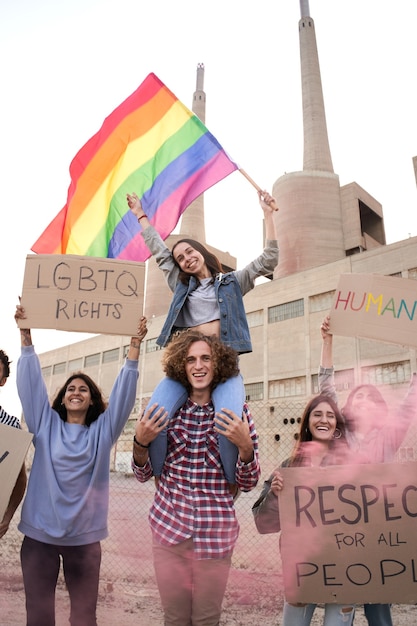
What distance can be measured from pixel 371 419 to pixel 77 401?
2.05 meters

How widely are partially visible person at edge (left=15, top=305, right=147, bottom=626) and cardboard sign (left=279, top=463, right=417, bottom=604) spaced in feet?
3.56

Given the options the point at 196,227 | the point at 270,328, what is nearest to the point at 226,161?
the point at 270,328

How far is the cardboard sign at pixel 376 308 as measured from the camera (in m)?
3.40

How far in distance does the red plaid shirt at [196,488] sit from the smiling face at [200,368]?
0.32ft

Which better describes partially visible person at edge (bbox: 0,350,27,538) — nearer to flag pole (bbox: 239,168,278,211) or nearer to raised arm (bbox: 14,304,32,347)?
raised arm (bbox: 14,304,32,347)

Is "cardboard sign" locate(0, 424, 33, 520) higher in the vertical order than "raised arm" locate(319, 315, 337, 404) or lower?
lower

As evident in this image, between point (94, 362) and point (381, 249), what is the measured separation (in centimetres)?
3026

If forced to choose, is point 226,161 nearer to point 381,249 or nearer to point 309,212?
point 381,249

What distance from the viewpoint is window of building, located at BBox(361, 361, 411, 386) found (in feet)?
93.7

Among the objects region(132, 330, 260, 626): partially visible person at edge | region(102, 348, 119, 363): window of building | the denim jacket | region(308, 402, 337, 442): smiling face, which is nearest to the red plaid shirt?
region(132, 330, 260, 626): partially visible person at edge

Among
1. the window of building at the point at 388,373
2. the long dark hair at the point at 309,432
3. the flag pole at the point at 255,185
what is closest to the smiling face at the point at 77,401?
the long dark hair at the point at 309,432

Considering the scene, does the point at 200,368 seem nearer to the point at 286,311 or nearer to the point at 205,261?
the point at 205,261

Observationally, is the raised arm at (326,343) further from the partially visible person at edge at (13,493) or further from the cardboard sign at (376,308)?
the partially visible person at edge at (13,493)

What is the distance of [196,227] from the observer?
55.6 metres
